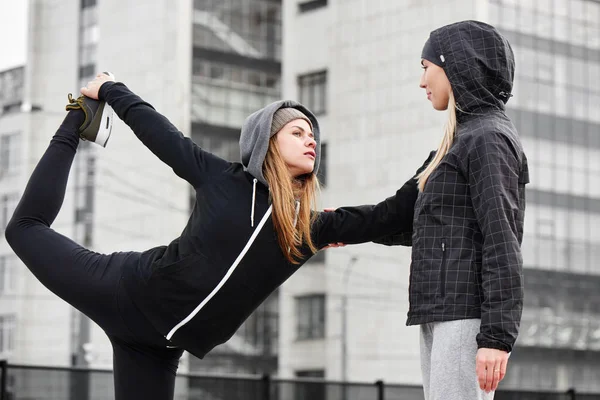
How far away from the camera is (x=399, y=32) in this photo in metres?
52.6

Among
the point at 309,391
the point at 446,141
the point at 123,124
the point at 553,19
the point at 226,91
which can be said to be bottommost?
the point at 309,391

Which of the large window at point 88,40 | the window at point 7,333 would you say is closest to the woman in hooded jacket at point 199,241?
the large window at point 88,40

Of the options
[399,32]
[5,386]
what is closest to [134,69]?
[399,32]

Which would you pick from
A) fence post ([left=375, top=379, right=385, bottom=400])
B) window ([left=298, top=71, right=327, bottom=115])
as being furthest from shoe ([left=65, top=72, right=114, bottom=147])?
window ([left=298, top=71, right=327, bottom=115])

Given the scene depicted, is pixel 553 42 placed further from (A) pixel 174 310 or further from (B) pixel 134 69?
(A) pixel 174 310

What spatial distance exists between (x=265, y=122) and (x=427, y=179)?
2.29 feet

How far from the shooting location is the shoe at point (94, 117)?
474 cm

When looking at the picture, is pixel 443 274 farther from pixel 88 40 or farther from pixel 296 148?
pixel 88 40

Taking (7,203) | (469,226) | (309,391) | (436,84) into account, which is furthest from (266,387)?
(7,203)

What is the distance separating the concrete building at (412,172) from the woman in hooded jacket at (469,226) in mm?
44518

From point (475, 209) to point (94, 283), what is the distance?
4.91 feet

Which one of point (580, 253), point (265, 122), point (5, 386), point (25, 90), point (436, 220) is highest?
point (25, 90)

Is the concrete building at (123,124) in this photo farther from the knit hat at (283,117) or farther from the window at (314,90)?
the knit hat at (283,117)

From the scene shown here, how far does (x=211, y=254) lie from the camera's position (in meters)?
4.21
